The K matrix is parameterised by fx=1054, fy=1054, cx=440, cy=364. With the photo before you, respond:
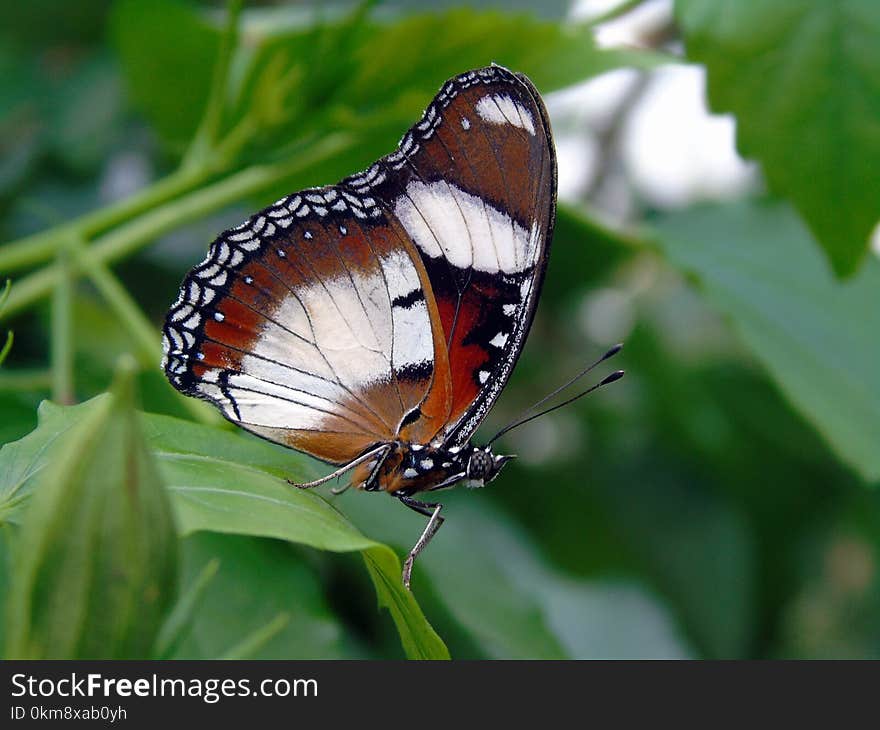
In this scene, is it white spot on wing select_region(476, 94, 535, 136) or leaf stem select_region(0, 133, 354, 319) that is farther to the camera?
leaf stem select_region(0, 133, 354, 319)

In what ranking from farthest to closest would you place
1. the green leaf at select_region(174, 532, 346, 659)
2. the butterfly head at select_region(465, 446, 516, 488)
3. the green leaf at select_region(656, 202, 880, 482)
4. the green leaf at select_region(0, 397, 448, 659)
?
the green leaf at select_region(656, 202, 880, 482) → the butterfly head at select_region(465, 446, 516, 488) → the green leaf at select_region(174, 532, 346, 659) → the green leaf at select_region(0, 397, 448, 659)

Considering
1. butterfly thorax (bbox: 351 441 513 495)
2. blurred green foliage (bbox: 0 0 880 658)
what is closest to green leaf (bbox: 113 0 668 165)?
blurred green foliage (bbox: 0 0 880 658)

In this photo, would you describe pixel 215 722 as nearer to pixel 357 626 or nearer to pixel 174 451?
pixel 174 451

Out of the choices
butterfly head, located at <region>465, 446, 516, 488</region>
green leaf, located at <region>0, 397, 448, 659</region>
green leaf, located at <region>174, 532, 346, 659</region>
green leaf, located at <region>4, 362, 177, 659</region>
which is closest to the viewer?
green leaf, located at <region>4, 362, 177, 659</region>

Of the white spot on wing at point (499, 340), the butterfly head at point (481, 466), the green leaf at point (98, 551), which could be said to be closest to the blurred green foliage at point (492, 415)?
the green leaf at point (98, 551)

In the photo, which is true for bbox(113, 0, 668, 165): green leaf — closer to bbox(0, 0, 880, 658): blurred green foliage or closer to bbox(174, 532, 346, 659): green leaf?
bbox(0, 0, 880, 658): blurred green foliage

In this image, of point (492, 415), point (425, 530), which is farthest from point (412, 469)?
point (492, 415)

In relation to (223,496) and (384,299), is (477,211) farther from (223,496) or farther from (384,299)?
(223,496)
